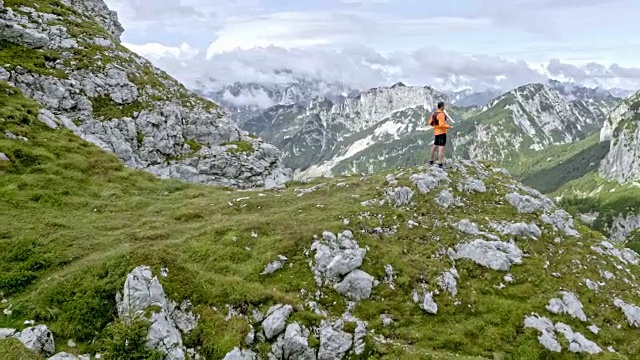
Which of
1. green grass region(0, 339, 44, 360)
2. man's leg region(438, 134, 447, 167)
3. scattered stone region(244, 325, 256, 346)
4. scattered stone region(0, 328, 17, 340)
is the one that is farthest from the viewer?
man's leg region(438, 134, 447, 167)

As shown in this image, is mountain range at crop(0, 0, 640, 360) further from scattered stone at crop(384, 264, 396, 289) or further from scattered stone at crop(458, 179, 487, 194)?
scattered stone at crop(458, 179, 487, 194)

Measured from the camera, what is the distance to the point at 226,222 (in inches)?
1250

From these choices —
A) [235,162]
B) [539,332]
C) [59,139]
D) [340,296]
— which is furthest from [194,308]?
[235,162]

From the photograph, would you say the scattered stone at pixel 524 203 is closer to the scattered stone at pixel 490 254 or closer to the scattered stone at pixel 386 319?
the scattered stone at pixel 490 254

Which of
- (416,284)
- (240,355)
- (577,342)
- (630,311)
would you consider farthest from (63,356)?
(630,311)

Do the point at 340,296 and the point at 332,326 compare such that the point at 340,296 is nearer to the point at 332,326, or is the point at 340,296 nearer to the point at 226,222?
the point at 332,326

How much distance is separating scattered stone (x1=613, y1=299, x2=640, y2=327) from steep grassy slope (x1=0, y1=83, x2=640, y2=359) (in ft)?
1.31

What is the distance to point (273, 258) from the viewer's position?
27.8m

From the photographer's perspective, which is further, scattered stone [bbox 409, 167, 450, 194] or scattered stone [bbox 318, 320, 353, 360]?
scattered stone [bbox 409, 167, 450, 194]

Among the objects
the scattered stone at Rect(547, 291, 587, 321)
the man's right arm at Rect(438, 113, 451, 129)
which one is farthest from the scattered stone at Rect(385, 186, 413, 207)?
the scattered stone at Rect(547, 291, 587, 321)

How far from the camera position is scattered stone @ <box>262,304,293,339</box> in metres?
23.0

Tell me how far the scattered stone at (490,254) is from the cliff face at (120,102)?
123 ft

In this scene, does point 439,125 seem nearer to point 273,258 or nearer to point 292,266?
point 292,266

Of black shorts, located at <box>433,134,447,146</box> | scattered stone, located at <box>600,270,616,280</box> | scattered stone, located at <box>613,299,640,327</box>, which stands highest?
black shorts, located at <box>433,134,447,146</box>
